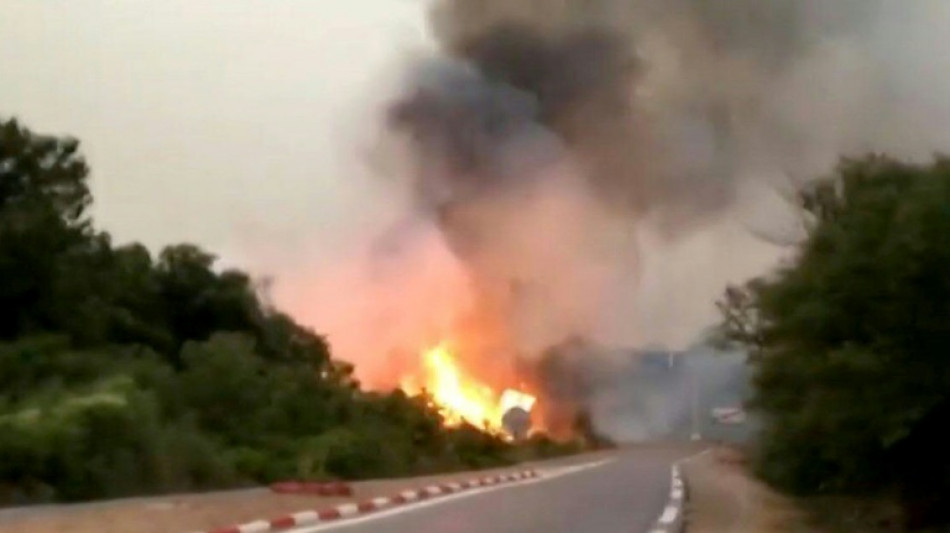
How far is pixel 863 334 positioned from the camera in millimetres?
19156

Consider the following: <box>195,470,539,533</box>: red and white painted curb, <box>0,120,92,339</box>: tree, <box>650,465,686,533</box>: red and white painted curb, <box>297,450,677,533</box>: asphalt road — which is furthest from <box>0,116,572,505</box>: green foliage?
<box>650,465,686,533</box>: red and white painted curb

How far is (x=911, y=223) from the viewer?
17875 millimetres

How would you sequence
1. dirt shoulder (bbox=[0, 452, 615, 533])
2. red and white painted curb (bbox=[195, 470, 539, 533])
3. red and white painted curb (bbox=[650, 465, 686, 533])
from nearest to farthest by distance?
dirt shoulder (bbox=[0, 452, 615, 533])
red and white painted curb (bbox=[195, 470, 539, 533])
red and white painted curb (bbox=[650, 465, 686, 533])

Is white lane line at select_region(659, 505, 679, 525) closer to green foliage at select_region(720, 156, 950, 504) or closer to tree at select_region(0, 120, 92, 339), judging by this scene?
green foliage at select_region(720, 156, 950, 504)

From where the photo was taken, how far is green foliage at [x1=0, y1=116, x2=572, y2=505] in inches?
1024

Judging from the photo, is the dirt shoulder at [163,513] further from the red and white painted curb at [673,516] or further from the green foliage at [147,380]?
the red and white painted curb at [673,516]

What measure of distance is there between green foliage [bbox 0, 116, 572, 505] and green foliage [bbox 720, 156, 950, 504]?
11914 millimetres

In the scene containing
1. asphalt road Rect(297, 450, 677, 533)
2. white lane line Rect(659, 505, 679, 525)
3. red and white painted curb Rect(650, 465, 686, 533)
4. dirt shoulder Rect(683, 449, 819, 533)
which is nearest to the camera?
asphalt road Rect(297, 450, 677, 533)

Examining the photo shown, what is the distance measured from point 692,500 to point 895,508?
25.2 feet

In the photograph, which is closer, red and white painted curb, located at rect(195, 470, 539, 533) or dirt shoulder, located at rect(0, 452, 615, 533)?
dirt shoulder, located at rect(0, 452, 615, 533)

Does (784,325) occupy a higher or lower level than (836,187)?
lower

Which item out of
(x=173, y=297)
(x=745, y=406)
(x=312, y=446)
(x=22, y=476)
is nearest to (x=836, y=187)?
(x=745, y=406)

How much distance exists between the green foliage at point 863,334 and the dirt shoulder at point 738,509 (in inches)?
37.8

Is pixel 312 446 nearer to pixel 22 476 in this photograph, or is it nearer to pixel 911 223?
pixel 22 476
